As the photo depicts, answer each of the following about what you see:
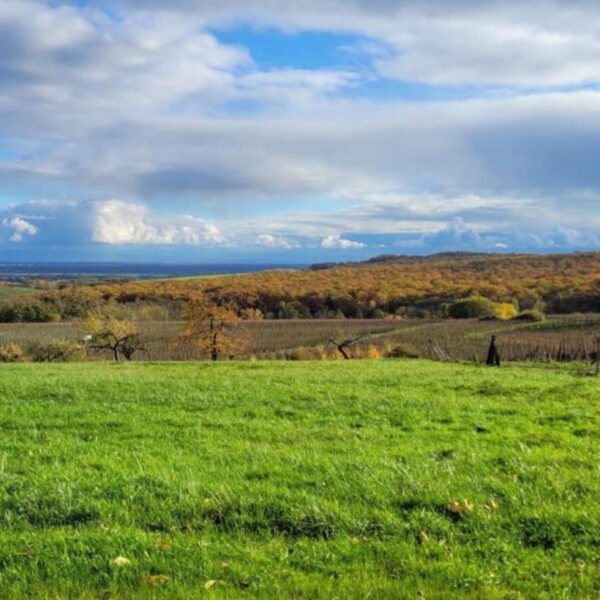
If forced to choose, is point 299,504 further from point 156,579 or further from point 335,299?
point 335,299

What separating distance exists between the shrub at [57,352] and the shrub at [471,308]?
152ft

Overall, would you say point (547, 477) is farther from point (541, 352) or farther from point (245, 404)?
point (541, 352)

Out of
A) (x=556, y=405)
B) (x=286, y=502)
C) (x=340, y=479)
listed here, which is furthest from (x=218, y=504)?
(x=556, y=405)

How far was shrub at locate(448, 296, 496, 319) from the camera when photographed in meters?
75.9

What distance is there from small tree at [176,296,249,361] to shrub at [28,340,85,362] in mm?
5846

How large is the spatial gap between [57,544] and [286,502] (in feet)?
6.95

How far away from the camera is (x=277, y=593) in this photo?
531 cm

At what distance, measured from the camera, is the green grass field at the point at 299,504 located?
555 cm

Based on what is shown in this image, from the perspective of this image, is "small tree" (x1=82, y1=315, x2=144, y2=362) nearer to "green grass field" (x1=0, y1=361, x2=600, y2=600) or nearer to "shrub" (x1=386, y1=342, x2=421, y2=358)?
"shrub" (x1=386, y1=342, x2=421, y2=358)

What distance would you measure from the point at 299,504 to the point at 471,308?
72.9m

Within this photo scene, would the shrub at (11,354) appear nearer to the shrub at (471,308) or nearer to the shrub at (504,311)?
the shrub at (504,311)

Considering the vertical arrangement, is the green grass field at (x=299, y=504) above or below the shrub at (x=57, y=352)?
above

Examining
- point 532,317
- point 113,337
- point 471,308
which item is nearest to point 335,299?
point 471,308

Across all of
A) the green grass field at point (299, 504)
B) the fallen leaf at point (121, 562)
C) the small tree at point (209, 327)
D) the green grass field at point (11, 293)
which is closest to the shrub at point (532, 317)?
the small tree at point (209, 327)
